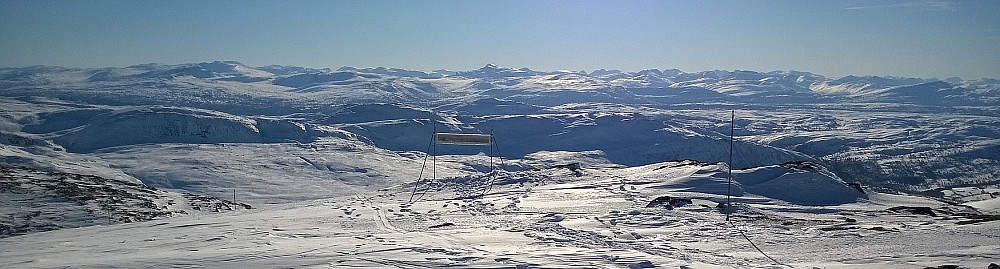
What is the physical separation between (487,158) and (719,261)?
227 ft

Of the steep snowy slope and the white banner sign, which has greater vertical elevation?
the white banner sign

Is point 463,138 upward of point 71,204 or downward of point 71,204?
upward

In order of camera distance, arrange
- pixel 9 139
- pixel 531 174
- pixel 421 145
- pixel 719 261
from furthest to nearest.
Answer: pixel 421 145 < pixel 9 139 < pixel 531 174 < pixel 719 261

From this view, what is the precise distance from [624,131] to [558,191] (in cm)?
8377

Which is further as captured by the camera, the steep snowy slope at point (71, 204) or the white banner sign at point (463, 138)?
the white banner sign at point (463, 138)

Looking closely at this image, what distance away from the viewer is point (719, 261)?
41.5 feet

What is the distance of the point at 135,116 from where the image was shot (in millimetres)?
87750

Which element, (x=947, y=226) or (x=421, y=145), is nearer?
(x=947, y=226)

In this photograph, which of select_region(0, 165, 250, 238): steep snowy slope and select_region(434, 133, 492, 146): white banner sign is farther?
select_region(434, 133, 492, 146): white banner sign

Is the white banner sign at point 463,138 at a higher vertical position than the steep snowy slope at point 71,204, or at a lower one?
higher

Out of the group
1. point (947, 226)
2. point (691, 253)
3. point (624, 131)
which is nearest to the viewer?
point (691, 253)

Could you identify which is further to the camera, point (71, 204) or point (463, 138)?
point (463, 138)

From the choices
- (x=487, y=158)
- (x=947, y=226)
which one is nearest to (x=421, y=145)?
(x=487, y=158)

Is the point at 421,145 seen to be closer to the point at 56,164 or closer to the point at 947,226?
the point at 56,164
